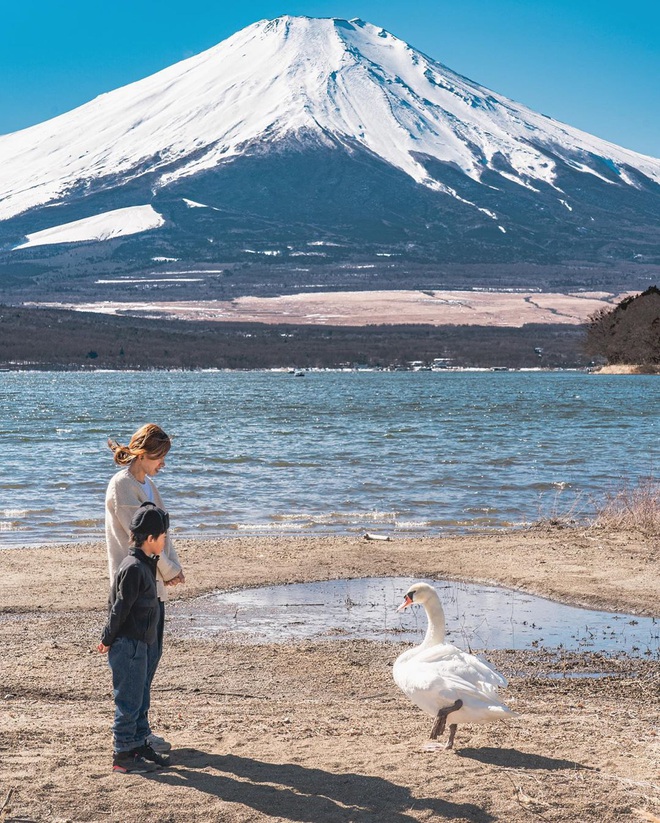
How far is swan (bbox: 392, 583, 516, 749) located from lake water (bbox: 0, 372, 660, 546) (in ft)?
34.4

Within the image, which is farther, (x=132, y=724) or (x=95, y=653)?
(x=95, y=653)

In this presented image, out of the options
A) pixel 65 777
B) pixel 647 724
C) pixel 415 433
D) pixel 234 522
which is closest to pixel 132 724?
pixel 65 777

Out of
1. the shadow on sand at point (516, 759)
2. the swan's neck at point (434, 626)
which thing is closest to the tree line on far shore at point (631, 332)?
the swan's neck at point (434, 626)

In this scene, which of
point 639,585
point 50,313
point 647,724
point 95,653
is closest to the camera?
point 647,724

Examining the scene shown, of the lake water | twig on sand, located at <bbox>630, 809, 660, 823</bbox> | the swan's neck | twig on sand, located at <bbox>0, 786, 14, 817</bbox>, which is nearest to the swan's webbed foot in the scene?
the swan's neck

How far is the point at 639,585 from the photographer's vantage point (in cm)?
1266

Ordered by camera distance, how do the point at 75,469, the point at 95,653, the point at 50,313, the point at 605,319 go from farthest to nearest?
1. the point at 50,313
2. the point at 605,319
3. the point at 75,469
4. the point at 95,653

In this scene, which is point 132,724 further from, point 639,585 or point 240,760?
point 639,585

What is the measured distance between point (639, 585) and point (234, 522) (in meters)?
8.18

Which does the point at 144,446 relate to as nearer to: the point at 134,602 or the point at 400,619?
the point at 134,602

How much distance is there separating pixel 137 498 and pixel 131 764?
5.02 ft

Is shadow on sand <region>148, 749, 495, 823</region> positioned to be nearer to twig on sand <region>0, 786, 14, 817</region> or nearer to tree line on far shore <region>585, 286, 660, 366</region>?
twig on sand <region>0, 786, 14, 817</region>

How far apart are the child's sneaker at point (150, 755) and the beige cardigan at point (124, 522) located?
2.92 ft

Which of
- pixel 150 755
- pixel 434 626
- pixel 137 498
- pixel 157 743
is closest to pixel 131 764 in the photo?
pixel 150 755
